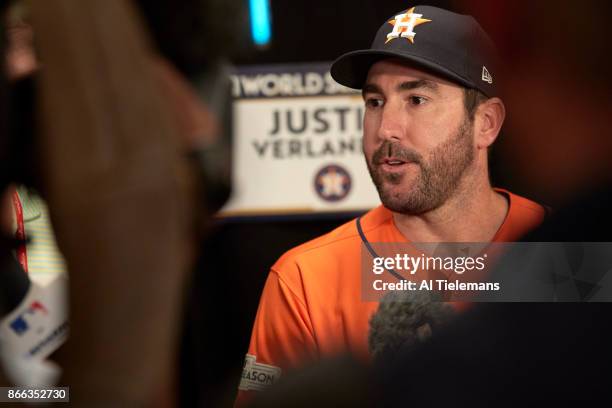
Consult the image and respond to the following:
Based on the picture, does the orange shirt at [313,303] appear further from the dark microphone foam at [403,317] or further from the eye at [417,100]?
the eye at [417,100]

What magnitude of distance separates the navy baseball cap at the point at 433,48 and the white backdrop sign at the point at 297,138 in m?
0.18

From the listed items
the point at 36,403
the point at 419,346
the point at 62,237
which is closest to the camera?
the point at 419,346

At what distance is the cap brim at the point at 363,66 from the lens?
4.95ft

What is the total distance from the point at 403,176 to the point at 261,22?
16.5 inches

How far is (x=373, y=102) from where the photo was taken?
5.21 ft

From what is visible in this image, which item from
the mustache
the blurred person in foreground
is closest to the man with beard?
the mustache

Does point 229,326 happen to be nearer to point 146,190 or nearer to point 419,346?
point 146,190

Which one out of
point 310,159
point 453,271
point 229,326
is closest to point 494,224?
point 453,271

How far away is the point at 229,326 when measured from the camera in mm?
1728

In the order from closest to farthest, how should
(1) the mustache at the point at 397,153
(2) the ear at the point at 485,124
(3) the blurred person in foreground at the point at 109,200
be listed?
(3) the blurred person in foreground at the point at 109,200, (2) the ear at the point at 485,124, (1) the mustache at the point at 397,153

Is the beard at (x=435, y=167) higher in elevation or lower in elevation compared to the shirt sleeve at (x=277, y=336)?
higher

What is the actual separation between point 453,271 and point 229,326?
0.49m

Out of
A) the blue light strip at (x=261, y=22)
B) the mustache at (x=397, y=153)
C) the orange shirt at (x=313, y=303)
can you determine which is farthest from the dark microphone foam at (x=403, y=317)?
the blue light strip at (x=261, y=22)

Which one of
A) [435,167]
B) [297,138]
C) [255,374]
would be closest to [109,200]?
[255,374]
